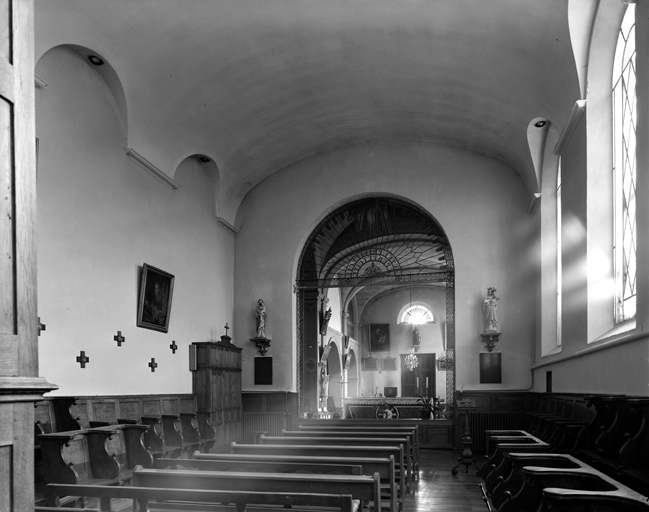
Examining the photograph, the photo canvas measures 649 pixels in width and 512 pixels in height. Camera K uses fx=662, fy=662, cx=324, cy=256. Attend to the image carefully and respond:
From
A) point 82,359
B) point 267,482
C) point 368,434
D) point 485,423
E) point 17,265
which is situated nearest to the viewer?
point 17,265

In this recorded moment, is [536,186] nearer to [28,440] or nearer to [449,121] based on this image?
[449,121]

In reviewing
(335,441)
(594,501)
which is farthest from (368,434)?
Result: (594,501)

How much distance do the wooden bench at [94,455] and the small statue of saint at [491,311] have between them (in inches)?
296

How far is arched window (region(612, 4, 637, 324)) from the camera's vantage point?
654cm

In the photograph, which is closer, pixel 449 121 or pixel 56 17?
pixel 56 17

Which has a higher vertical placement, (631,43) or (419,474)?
(631,43)

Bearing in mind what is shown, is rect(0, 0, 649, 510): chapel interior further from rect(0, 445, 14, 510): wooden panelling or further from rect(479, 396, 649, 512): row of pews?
rect(479, 396, 649, 512): row of pews

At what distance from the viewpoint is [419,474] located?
31.9 ft

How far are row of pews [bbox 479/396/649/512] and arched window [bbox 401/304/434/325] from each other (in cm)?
2013

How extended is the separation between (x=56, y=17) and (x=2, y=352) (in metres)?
6.09

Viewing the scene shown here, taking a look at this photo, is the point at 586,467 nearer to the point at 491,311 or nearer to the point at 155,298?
the point at 155,298

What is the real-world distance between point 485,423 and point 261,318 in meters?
4.84

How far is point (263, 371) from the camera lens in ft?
44.4

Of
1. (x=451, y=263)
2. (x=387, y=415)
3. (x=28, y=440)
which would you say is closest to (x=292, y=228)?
(x=451, y=263)
